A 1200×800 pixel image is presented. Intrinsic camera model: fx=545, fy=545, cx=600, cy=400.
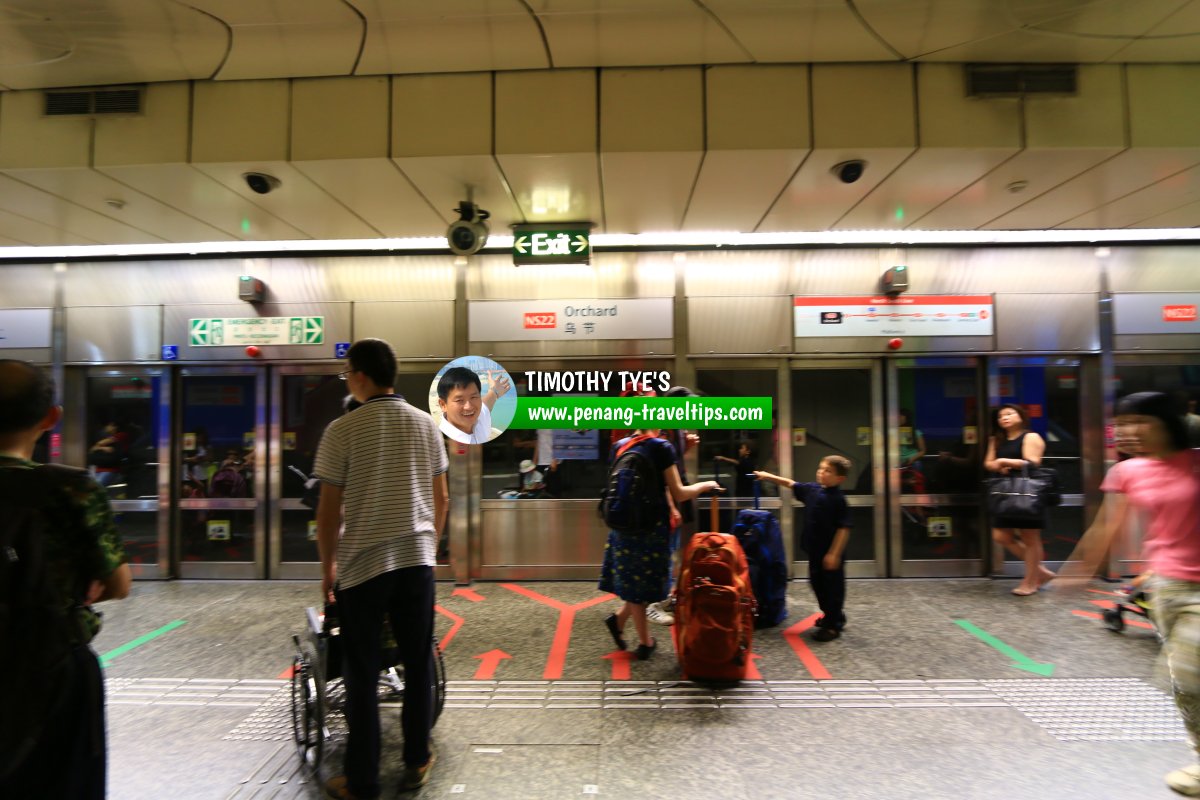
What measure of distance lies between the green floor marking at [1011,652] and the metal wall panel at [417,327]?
5.50 meters

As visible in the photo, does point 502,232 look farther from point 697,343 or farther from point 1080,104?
point 1080,104

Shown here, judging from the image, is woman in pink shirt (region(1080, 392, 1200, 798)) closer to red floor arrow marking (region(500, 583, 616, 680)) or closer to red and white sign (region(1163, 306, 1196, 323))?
red floor arrow marking (region(500, 583, 616, 680))

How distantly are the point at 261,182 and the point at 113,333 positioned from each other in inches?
151

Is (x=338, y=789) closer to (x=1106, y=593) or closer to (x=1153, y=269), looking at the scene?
(x=1106, y=593)

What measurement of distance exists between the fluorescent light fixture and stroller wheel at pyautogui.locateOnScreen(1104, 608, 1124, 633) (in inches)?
144

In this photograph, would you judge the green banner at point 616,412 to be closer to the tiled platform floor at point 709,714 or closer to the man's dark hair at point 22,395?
the tiled platform floor at point 709,714

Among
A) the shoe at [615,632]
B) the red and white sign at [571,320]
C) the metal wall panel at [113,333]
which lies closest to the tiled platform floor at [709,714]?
the shoe at [615,632]

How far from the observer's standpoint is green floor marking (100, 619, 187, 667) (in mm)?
4191

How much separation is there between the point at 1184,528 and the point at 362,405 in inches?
147

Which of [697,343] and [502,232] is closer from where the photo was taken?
[502,232]

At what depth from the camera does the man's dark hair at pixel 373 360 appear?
101 inches

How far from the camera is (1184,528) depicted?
2.40m

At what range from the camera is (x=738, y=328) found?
19.7 ft

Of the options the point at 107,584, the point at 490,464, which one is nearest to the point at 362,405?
the point at 107,584
